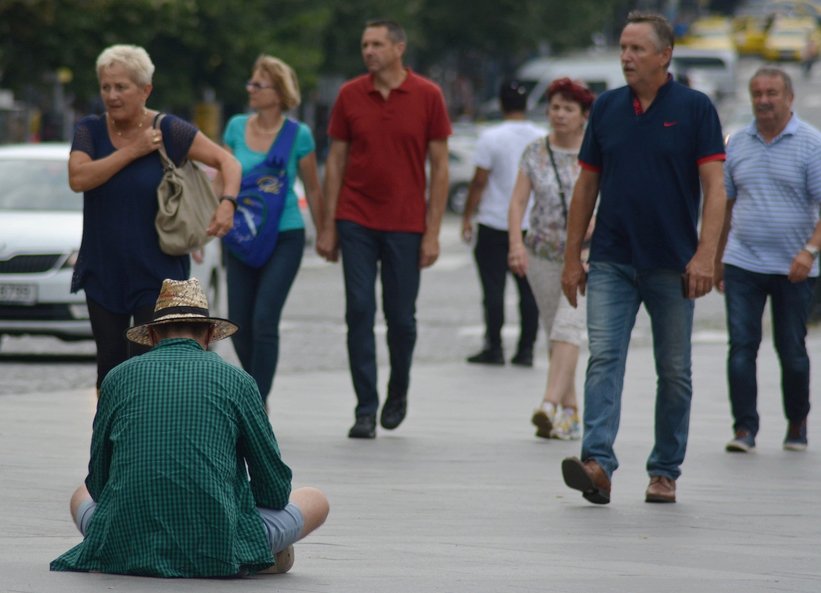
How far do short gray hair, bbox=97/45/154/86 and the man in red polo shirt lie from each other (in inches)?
82.4

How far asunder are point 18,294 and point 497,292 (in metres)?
3.39

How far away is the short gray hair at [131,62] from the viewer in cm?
761

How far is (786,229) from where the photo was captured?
9391mm

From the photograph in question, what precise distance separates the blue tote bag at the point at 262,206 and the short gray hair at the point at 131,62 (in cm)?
187

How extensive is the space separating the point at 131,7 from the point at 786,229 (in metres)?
24.2

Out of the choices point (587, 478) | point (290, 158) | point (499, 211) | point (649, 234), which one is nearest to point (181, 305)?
point (587, 478)

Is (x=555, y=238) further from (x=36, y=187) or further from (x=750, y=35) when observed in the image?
(x=750, y=35)

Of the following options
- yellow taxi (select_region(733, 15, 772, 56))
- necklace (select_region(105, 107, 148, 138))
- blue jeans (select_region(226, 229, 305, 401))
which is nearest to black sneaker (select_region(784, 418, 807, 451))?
blue jeans (select_region(226, 229, 305, 401))

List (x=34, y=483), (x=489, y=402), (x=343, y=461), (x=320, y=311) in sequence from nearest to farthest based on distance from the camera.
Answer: (x=34, y=483)
(x=343, y=461)
(x=489, y=402)
(x=320, y=311)

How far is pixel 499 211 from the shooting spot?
13930 millimetres

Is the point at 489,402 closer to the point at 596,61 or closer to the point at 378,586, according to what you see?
the point at 378,586

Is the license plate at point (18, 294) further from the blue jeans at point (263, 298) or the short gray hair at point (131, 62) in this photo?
the short gray hair at point (131, 62)

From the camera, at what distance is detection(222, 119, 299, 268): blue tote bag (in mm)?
9578

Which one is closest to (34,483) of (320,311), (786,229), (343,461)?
(343,461)
